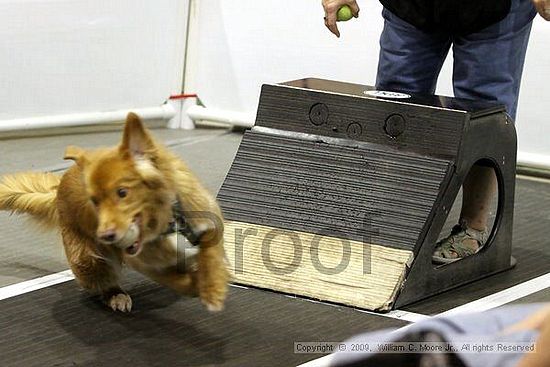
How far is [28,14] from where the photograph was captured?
15.3ft

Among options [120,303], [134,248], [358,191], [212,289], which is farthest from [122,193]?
[358,191]

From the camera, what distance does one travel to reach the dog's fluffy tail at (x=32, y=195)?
9.86 feet

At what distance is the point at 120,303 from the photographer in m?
2.87

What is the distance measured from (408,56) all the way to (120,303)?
1.22 m

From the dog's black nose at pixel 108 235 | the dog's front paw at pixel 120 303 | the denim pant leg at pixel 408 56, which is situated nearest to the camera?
the dog's black nose at pixel 108 235

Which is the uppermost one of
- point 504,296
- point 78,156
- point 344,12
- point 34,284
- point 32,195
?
point 344,12

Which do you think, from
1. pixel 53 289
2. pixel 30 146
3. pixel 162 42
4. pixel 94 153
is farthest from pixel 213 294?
pixel 162 42

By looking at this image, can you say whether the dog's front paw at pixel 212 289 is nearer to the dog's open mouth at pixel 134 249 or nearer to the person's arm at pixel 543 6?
the dog's open mouth at pixel 134 249

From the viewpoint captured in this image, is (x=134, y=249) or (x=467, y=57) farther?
(x=467, y=57)

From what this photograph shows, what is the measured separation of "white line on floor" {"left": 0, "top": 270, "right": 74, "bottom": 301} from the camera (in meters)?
3.00

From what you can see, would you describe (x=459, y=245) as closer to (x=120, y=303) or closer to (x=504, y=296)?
(x=504, y=296)

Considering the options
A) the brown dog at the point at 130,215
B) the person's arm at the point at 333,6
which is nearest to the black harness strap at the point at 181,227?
the brown dog at the point at 130,215

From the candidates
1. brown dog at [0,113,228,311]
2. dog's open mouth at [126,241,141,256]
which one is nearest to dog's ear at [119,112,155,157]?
brown dog at [0,113,228,311]

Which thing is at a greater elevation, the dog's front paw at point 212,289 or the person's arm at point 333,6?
the person's arm at point 333,6
